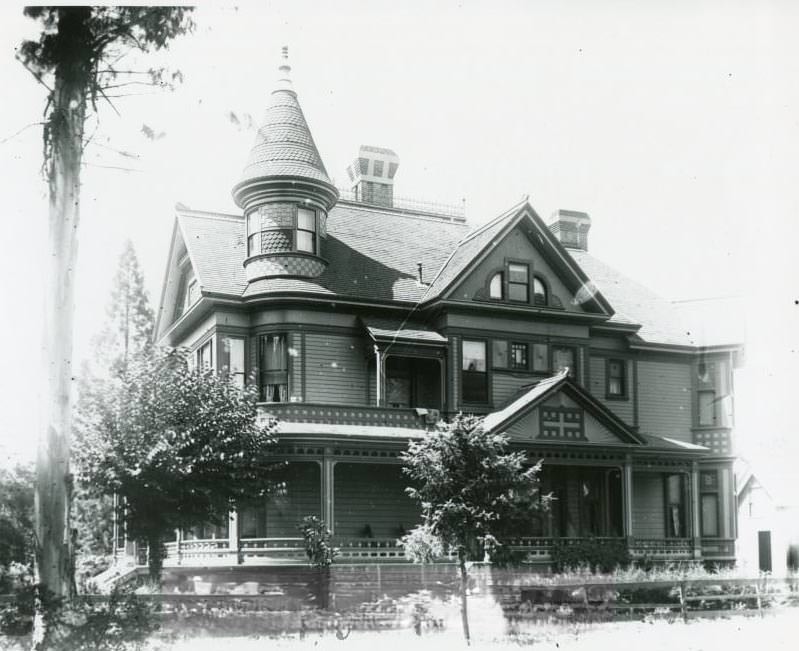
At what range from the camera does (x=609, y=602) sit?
2122 centimetres

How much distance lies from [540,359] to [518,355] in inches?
26.1

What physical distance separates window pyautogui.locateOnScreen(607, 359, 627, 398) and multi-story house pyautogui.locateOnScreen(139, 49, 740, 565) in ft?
0.21

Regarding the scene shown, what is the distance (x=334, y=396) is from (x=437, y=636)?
31.1 ft

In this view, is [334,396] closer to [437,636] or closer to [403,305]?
[403,305]

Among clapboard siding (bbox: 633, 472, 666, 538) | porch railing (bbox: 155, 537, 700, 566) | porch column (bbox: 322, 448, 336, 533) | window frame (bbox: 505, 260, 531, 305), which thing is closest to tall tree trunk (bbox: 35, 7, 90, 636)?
porch railing (bbox: 155, 537, 700, 566)

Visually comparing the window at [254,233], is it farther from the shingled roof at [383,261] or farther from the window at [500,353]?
the window at [500,353]

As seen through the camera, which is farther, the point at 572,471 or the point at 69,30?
the point at 572,471

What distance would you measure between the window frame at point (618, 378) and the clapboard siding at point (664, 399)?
0.61 meters

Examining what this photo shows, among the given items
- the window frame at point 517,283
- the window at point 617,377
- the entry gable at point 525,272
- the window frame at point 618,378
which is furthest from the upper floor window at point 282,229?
the window at point 617,377

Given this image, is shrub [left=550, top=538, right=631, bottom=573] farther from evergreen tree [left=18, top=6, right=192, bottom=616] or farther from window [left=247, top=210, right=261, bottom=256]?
evergreen tree [left=18, top=6, right=192, bottom=616]

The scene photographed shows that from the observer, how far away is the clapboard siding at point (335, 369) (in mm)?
26812

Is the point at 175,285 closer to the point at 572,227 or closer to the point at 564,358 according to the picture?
the point at 564,358

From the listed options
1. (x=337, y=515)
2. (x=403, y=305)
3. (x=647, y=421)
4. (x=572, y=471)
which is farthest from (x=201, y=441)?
(x=647, y=421)

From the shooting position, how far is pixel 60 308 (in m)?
14.3
